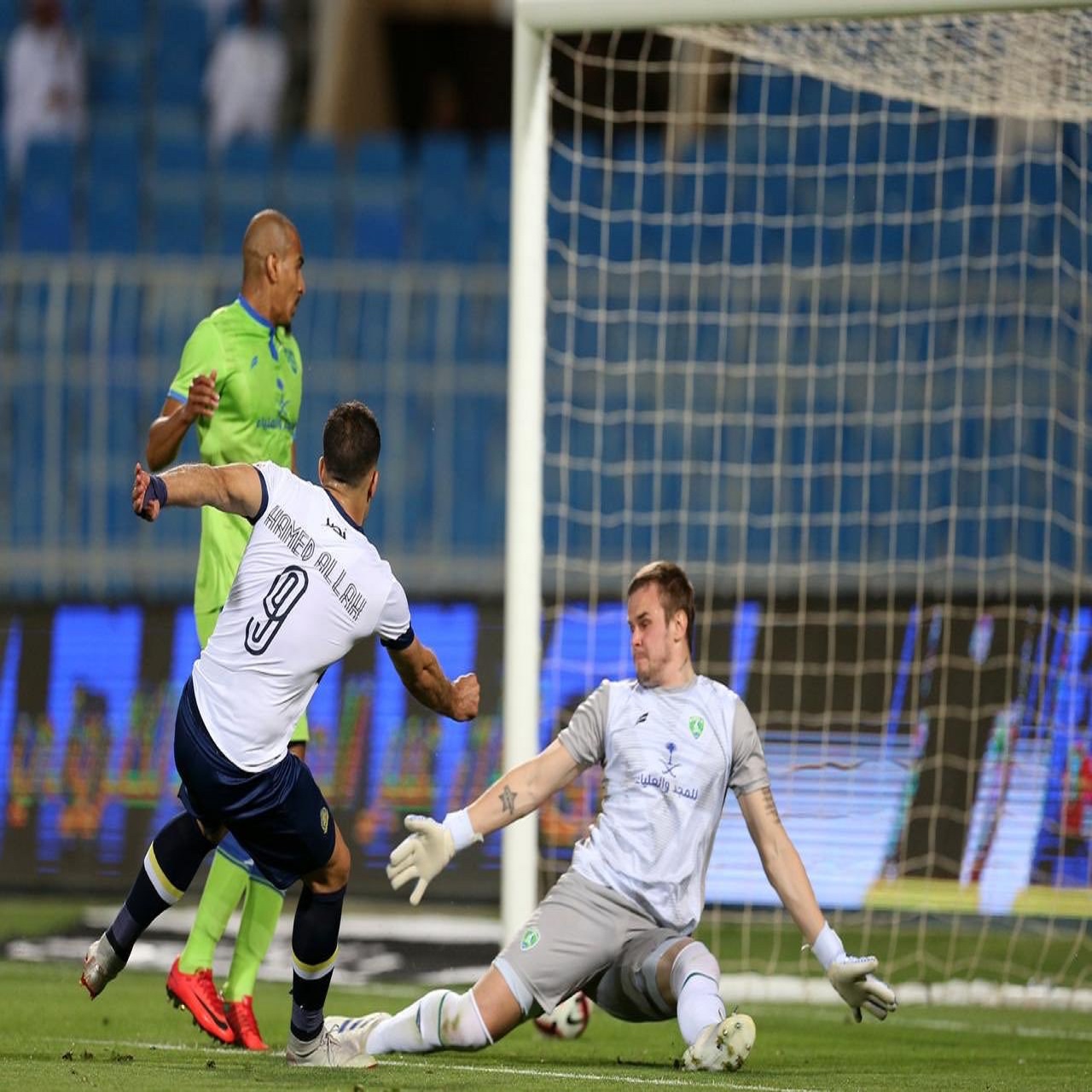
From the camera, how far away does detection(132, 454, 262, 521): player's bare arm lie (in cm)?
456

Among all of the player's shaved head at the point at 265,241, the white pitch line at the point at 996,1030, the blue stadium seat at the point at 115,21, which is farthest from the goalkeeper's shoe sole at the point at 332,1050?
the blue stadium seat at the point at 115,21

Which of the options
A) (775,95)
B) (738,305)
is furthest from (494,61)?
(738,305)

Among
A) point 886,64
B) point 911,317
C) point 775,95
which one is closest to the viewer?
point 886,64

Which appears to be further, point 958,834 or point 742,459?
point 742,459

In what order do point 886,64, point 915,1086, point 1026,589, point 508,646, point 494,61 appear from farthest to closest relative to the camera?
point 494,61 < point 1026,589 < point 886,64 < point 508,646 < point 915,1086

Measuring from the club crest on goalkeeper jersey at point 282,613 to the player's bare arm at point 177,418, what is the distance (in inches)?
13.6

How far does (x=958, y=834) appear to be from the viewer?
8.34 meters

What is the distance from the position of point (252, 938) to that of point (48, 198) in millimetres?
9238

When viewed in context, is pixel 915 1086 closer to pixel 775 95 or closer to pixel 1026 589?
pixel 1026 589

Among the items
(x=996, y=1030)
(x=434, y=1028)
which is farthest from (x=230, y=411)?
(x=996, y=1030)

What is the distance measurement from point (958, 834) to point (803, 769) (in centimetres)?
69

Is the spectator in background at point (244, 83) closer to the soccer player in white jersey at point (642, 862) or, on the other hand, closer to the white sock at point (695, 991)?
the soccer player in white jersey at point (642, 862)

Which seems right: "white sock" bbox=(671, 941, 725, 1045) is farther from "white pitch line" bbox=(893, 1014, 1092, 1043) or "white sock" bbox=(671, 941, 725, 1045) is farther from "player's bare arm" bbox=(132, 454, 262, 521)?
"white pitch line" bbox=(893, 1014, 1092, 1043)

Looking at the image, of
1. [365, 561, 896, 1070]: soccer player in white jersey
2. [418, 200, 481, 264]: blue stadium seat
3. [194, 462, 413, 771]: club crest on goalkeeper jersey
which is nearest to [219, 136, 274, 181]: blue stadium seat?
[418, 200, 481, 264]: blue stadium seat
